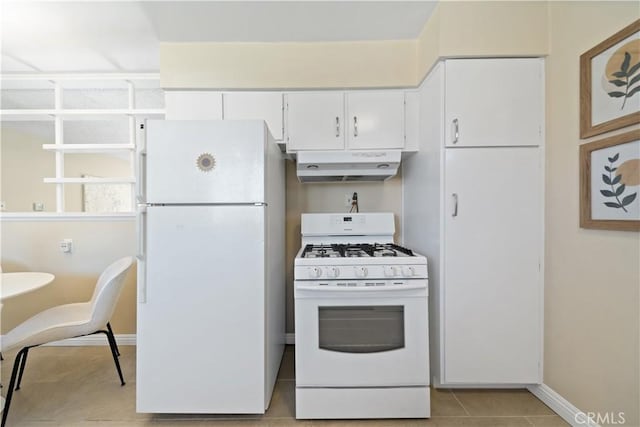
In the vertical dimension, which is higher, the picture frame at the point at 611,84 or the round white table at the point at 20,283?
the picture frame at the point at 611,84

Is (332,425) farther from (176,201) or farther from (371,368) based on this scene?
(176,201)

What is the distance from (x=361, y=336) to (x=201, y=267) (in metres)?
0.95

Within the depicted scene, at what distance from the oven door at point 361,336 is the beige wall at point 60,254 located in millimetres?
1888

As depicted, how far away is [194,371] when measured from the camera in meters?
1.64

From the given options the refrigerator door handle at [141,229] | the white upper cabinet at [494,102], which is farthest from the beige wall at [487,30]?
the refrigerator door handle at [141,229]

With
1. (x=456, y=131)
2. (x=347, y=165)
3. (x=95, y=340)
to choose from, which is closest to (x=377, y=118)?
(x=347, y=165)

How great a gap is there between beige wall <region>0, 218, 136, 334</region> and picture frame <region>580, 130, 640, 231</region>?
10.5ft

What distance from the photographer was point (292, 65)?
7.43 ft

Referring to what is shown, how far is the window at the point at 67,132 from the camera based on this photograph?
271 cm

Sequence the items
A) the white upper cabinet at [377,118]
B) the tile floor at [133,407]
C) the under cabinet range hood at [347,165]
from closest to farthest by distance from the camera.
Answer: the tile floor at [133,407]
the under cabinet range hood at [347,165]
the white upper cabinet at [377,118]

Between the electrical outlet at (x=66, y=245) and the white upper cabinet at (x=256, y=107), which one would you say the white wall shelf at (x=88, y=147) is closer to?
the electrical outlet at (x=66, y=245)

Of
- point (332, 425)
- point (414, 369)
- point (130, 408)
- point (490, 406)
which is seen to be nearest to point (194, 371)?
point (130, 408)

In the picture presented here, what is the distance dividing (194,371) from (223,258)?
2.05 ft
